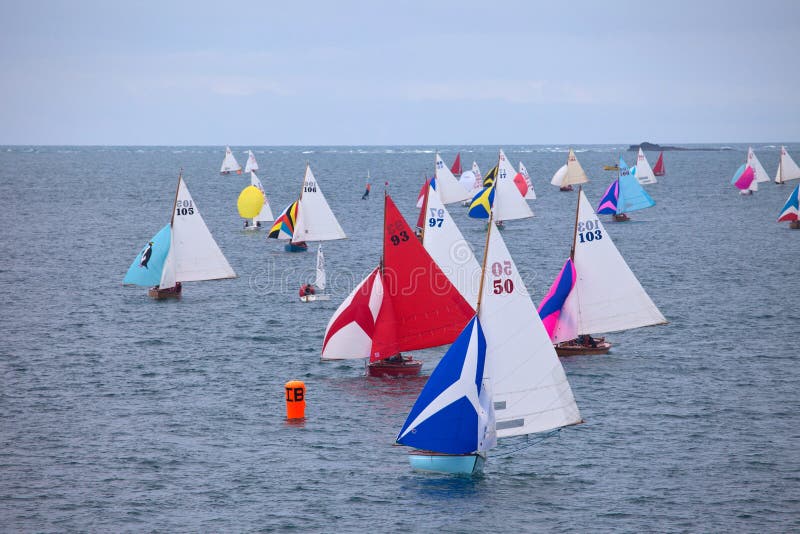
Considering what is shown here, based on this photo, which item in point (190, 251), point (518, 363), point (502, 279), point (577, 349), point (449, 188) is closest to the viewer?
point (502, 279)

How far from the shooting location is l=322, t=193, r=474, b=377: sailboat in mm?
48094

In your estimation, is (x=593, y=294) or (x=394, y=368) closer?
(x=394, y=368)

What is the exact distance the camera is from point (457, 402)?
35656 millimetres

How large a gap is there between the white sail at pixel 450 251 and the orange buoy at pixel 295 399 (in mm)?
13444

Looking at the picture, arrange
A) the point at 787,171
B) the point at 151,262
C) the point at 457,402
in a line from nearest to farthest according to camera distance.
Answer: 1. the point at 457,402
2. the point at 151,262
3. the point at 787,171

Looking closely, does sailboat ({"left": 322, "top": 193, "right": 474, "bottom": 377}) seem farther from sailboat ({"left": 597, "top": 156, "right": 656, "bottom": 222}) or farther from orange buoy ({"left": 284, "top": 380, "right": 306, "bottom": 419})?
sailboat ({"left": 597, "top": 156, "right": 656, "bottom": 222})

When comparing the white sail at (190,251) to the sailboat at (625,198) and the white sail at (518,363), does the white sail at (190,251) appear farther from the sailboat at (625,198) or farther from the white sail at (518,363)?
the sailboat at (625,198)

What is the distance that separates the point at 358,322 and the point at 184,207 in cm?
2487

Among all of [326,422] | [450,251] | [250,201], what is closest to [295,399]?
[326,422]

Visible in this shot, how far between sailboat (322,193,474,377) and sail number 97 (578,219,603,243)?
7.04 m

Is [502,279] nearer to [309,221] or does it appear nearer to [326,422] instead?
[326,422]

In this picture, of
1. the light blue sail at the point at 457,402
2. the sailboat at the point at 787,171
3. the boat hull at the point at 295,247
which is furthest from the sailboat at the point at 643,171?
the light blue sail at the point at 457,402

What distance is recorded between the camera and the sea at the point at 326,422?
34.2m

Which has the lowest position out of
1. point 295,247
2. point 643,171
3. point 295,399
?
point 295,399
